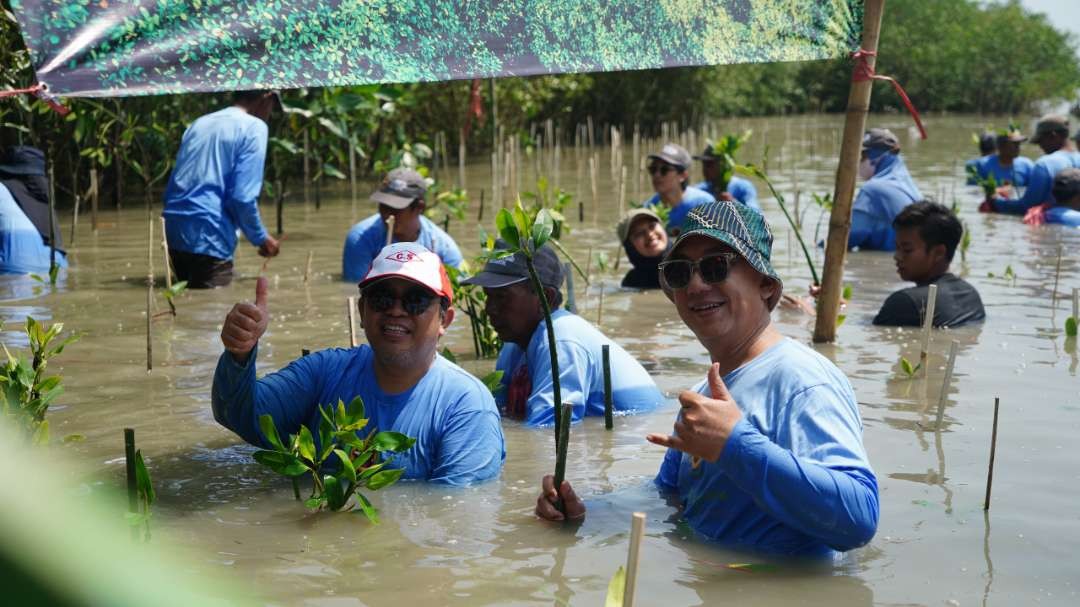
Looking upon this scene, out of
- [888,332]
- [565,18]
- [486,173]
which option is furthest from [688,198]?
[486,173]

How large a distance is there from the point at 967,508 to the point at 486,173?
688 inches

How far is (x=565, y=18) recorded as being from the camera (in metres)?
4.59

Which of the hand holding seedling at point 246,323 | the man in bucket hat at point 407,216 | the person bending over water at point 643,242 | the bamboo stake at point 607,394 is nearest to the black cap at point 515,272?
the bamboo stake at point 607,394

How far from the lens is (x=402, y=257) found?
4.45 meters

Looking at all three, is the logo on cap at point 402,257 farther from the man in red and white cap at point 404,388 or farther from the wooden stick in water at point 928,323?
the wooden stick in water at point 928,323

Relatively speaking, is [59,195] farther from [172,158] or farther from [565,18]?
[565,18]

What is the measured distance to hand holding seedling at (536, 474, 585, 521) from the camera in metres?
3.94

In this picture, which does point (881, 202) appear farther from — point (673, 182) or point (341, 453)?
point (341, 453)

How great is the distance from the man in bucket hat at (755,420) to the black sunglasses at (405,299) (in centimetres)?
121

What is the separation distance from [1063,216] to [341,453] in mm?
12129

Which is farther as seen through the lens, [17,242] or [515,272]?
[17,242]

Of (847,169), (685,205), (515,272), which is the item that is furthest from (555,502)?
(685,205)

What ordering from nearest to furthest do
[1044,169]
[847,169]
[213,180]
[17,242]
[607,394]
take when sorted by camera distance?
[607,394]
[847,169]
[17,242]
[213,180]
[1044,169]

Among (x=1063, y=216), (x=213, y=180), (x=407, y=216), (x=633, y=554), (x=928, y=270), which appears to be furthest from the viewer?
(x=1063, y=216)
